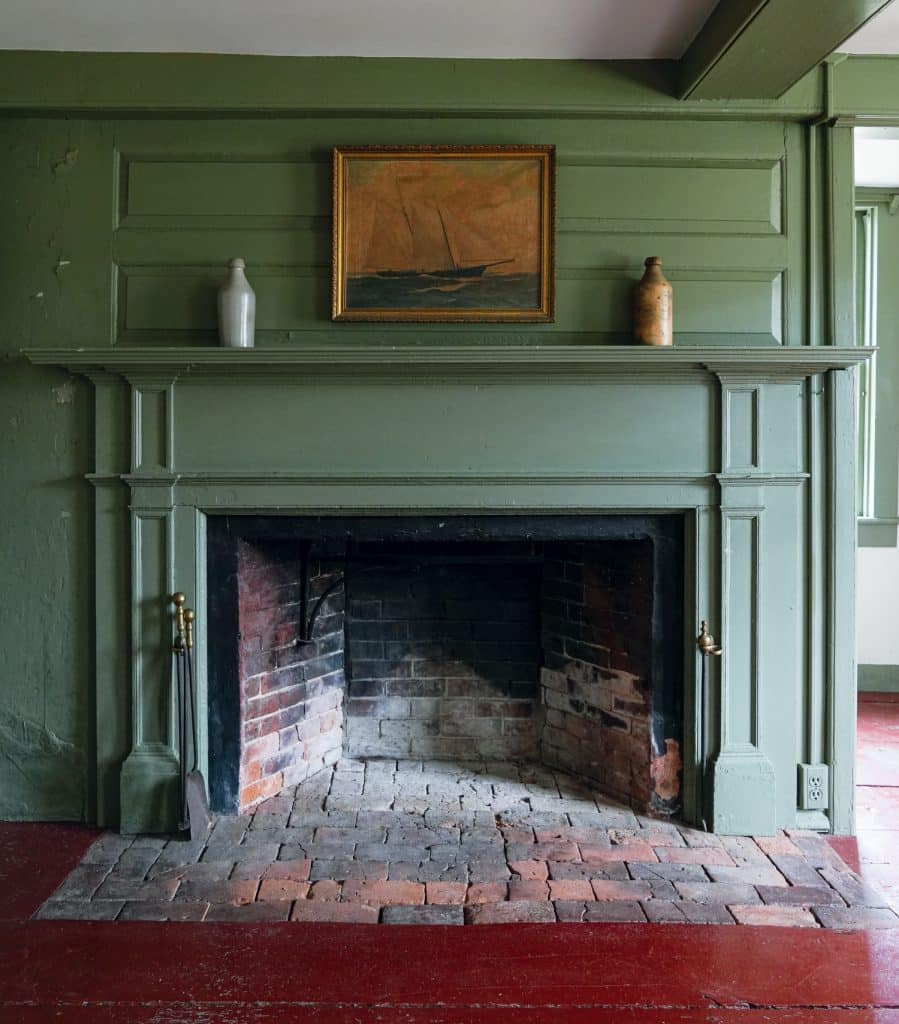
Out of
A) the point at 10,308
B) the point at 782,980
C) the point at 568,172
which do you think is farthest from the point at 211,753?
the point at 568,172

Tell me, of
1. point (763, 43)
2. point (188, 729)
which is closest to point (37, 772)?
point (188, 729)

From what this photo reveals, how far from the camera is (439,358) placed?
2.55 meters

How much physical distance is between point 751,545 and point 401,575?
1290mm

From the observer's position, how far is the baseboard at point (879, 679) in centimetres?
436

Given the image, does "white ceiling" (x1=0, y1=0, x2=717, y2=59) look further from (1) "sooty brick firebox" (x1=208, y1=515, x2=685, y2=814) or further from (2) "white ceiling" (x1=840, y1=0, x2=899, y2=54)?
(1) "sooty brick firebox" (x1=208, y1=515, x2=685, y2=814)

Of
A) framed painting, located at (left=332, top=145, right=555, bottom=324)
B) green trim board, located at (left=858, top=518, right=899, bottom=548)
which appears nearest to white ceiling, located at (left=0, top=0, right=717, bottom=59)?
framed painting, located at (left=332, top=145, right=555, bottom=324)

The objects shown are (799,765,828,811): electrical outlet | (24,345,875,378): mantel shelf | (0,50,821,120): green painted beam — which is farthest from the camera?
(799,765,828,811): electrical outlet

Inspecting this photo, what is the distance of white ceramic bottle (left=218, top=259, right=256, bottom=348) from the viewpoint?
258 cm

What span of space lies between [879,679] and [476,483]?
2918 millimetres

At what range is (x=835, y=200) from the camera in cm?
272

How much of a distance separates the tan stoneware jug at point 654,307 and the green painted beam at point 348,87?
54 cm

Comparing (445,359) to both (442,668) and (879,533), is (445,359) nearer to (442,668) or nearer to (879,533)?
(442,668)

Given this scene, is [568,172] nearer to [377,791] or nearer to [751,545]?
[751,545]

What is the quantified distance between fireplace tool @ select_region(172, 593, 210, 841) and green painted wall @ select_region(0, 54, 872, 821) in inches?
8.6
